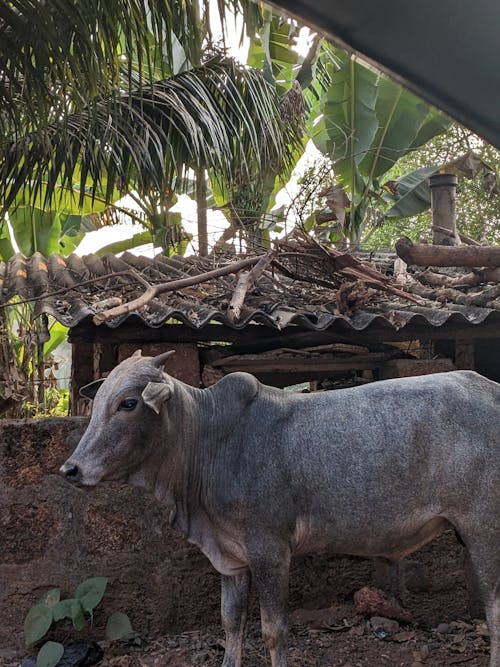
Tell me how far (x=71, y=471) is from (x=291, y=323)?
1932 mm

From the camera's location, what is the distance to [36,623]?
4168 mm

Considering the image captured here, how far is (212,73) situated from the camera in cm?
774

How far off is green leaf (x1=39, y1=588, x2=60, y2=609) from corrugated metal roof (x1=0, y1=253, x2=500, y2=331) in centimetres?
141

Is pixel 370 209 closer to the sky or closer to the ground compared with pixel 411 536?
closer to the sky

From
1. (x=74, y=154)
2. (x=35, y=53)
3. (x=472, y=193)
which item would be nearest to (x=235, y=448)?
(x=35, y=53)

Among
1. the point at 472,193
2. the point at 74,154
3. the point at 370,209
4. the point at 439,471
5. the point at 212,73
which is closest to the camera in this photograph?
the point at 439,471

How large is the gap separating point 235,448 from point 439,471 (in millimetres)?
870

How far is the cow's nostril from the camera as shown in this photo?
3.19 meters

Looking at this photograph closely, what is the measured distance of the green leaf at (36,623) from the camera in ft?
13.5

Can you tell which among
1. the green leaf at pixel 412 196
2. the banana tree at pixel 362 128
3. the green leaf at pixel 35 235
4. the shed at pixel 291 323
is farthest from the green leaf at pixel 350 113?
the shed at pixel 291 323

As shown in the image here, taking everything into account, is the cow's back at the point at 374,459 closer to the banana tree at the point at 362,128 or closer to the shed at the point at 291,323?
the shed at the point at 291,323

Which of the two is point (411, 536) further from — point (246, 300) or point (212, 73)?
point (212, 73)

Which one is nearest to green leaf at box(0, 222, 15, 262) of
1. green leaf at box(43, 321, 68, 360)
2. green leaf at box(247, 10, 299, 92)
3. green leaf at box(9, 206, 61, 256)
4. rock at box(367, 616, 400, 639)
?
green leaf at box(9, 206, 61, 256)

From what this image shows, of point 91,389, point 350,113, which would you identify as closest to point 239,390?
point 91,389
